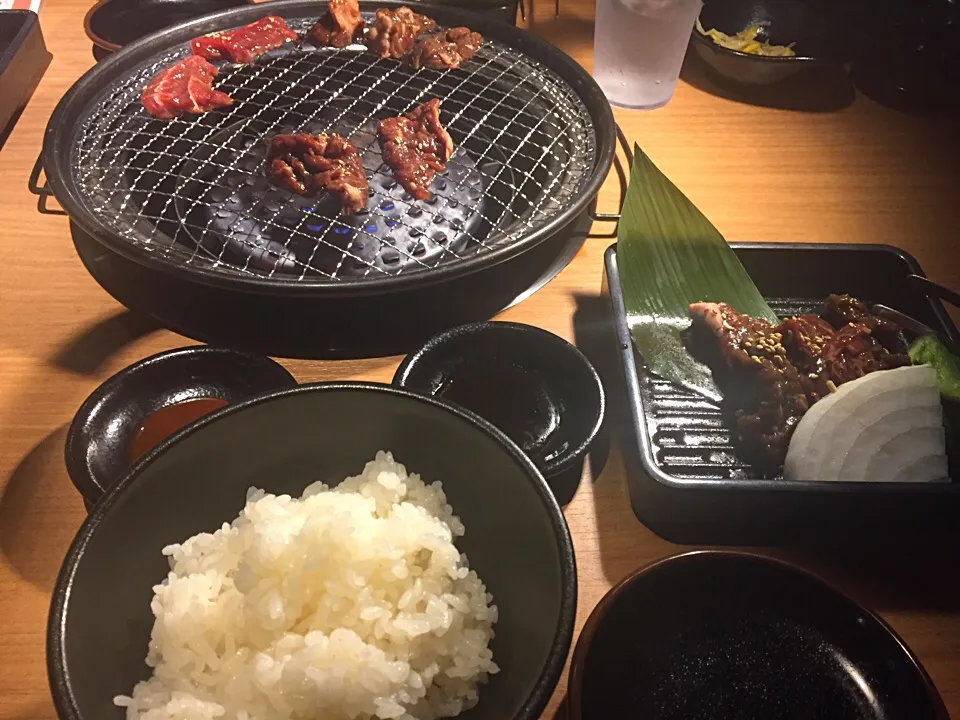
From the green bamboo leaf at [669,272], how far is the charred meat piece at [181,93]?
4.42 ft

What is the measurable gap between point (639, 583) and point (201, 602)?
715 mm

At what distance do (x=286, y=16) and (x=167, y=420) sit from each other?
5.90ft

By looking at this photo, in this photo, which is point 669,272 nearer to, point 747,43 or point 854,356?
point 854,356

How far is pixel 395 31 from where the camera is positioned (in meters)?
2.58

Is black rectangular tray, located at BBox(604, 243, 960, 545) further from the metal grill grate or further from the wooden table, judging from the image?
the metal grill grate

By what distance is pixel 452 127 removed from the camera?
2.35m

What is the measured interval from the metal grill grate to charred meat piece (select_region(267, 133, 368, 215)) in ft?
0.12

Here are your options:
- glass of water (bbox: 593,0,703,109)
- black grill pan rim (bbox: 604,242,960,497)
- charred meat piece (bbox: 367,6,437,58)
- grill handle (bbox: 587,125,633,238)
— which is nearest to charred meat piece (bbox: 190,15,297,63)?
charred meat piece (bbox: 367,6,437,58)

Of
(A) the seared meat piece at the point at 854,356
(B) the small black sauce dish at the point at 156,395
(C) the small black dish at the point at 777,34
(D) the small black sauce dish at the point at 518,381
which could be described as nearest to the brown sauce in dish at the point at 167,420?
(B) the small black sauce dish at the point at 156,395

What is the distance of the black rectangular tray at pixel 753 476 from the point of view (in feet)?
4.65

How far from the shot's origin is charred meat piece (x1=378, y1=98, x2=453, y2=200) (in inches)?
82.7

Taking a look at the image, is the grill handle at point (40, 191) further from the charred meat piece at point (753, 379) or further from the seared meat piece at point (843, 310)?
the seared meat piece at point (843, 310)

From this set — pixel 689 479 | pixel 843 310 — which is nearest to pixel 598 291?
pixel 843 310

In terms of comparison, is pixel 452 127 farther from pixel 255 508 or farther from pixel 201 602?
pixel 201 602
